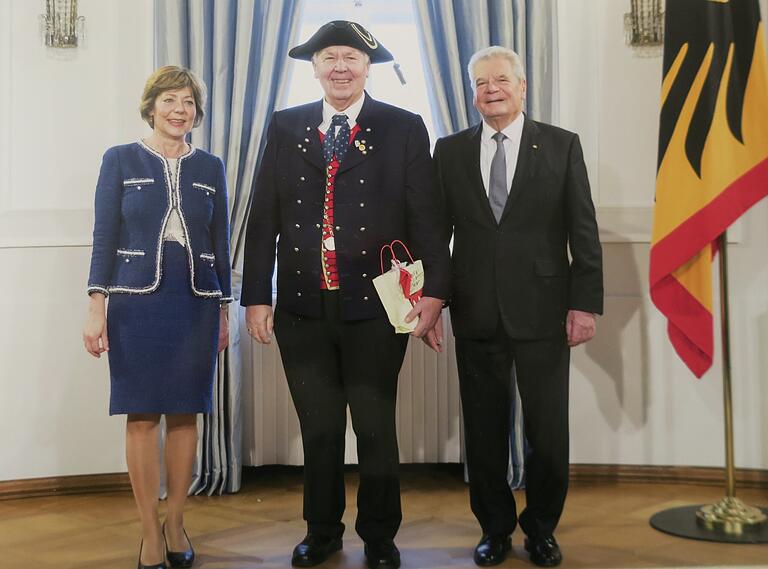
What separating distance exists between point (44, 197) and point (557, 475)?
231cm

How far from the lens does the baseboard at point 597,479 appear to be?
352 cm

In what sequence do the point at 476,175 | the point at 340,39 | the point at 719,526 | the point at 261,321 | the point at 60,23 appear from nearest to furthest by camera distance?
the point at 340,39
the point at 261,321
the point at 476,175
the point at 719,526
the point at 60,23

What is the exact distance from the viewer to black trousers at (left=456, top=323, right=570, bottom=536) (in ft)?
8.43

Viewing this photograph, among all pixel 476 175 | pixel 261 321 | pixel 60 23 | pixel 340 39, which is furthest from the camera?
pixel 60 23

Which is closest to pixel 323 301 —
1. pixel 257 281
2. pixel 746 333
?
pixel 257 281

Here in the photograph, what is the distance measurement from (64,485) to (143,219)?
63.6 inches

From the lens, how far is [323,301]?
2461mm

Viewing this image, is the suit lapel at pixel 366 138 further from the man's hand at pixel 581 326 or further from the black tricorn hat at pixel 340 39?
the man's hand at pixel 581 326

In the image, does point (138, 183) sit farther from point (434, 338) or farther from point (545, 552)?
point (545, 552)

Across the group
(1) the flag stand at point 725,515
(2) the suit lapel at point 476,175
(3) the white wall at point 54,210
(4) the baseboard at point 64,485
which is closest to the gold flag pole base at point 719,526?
(1) the flag stand at point 725,515

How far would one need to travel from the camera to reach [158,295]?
8.11ft

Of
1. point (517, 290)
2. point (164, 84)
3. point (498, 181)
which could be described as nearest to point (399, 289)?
point (517, 290)

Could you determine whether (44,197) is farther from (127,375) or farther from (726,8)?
(726,8)

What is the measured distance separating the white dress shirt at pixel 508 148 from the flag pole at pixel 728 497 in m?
0.85
